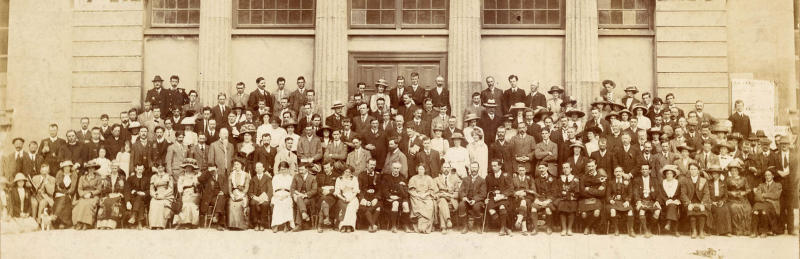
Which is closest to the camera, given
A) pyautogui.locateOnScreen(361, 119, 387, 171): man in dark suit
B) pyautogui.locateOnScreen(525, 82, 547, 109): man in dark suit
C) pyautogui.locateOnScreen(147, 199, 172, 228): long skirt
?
pyautogui.locateOnScreen(147, 199, 172, 228): long skirt

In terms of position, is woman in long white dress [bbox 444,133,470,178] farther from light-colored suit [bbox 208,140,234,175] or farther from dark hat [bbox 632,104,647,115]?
light-colored suit [bbox 208,140,234,175]

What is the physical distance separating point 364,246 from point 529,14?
8537 millimetres

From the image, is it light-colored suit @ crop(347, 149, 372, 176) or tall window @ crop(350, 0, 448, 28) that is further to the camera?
tall window @ crop(350, 0, 448, 28)

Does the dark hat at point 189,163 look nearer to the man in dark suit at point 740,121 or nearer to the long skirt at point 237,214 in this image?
the long skirt at point 237,214

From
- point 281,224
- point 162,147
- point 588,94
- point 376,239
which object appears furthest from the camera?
point 588,94

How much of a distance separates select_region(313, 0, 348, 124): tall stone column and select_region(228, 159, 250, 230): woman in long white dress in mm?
3832

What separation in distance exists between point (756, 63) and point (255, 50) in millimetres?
11866

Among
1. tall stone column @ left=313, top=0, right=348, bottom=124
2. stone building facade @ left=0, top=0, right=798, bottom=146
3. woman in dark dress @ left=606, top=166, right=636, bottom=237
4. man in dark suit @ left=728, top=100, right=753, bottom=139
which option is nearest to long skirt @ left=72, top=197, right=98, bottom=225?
stone building facade @ left=0, top=0, right=798, bottom=146

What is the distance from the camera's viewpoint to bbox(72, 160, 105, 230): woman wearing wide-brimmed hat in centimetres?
1583

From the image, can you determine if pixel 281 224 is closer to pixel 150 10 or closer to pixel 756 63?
pixel 150 10

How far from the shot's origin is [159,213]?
51.9ft

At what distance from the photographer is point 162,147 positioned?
16.6 m

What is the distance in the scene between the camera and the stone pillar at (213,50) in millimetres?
19453

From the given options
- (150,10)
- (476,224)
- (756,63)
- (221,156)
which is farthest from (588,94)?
(150,10)
